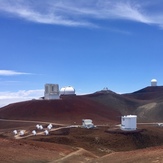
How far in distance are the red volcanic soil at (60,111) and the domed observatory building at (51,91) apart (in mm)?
2628

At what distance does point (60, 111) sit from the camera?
10062cm

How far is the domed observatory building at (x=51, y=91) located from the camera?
108000 millimetres

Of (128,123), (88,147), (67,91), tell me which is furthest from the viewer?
(67,91)

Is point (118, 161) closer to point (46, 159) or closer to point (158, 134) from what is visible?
point (46, 159)

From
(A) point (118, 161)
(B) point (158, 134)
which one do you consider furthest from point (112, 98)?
(A) point (118, 161)

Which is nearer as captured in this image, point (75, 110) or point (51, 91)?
point (75, 110)

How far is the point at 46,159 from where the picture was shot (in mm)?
35000

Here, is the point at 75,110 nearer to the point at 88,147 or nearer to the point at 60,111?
the point at 60,111

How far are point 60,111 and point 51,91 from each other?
10188 mm

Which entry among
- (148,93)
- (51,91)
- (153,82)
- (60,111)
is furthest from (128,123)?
(153,82)

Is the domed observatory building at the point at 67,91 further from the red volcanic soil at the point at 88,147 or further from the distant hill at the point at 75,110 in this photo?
the red volcanic soil at the point at 88,147

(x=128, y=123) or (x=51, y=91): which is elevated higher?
(x=51, y=91)

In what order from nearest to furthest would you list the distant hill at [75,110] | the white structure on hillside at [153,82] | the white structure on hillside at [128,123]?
the white structure on hillside at [128,123] → the distant hill at [75,110] → the white structure on hillside at [153,82]

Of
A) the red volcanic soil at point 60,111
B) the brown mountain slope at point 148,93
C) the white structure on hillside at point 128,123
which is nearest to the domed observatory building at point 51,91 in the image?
the red volcanic soil at point 60,111
